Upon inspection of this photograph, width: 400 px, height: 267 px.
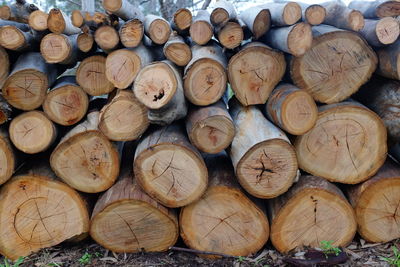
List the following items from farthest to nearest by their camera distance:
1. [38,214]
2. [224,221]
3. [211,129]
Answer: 1. [38,214]
2. [224,221]
3. [211,129]

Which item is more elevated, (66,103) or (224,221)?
(66,103)

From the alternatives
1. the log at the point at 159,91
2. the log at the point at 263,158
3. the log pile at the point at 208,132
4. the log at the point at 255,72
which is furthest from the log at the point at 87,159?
the log at the point at 255,72

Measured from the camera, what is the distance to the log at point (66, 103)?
2857 millimetres

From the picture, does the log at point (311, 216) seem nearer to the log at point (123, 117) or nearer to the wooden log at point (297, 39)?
the wooden log at point (297, 39)

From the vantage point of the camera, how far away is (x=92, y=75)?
293cm

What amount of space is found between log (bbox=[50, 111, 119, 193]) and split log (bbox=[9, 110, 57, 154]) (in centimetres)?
13

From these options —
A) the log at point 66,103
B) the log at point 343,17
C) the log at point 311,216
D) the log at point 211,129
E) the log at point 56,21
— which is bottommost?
the log at point 311,216

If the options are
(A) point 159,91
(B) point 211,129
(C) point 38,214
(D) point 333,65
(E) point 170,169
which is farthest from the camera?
(C) point 38,214

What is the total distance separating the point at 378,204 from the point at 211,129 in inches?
61.4

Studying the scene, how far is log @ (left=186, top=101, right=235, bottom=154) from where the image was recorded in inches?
98.6

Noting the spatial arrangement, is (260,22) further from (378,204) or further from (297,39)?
(378,204)

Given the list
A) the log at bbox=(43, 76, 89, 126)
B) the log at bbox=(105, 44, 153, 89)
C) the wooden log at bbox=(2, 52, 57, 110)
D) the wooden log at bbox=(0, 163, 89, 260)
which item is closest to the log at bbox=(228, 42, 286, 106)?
the log at bbox=(105, 44, 153, 89)

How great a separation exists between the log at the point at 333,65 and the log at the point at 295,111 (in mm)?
223

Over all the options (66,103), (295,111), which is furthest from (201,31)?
(66,103)
